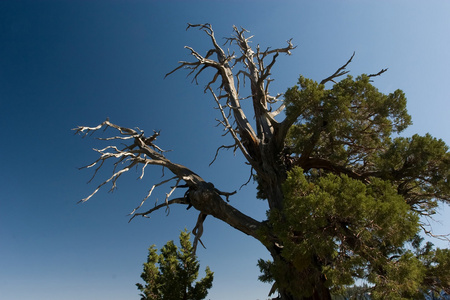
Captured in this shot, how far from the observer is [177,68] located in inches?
407

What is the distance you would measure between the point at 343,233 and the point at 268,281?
3.29m

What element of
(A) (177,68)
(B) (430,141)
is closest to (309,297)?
(B) (430,141)

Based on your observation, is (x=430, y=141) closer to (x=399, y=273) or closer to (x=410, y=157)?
(x=410, y=157)

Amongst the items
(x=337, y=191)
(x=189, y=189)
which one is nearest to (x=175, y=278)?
Result: (x=189, y=189)

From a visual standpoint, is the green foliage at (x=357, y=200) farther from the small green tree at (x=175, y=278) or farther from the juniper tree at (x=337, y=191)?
the small green tree at (x=175, y=278)

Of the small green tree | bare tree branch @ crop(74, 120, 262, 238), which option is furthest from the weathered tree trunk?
the small green tree

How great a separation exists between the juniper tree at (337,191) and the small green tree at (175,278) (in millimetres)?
8344

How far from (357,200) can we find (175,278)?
13718 mm

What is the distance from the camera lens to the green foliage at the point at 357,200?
4.22m

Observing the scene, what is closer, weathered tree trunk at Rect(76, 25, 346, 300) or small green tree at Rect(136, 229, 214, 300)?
weathered tree trunk at Rect(76, 25, 346, 300)

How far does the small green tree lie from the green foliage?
9792 mm

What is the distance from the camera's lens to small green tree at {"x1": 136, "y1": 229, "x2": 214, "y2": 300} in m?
14.9

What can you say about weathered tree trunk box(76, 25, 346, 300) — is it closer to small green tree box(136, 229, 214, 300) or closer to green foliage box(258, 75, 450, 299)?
green foliage box(258, 75, 450, 299)

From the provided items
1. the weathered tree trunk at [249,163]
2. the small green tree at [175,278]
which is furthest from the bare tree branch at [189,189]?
the small green tree at [175,278]
